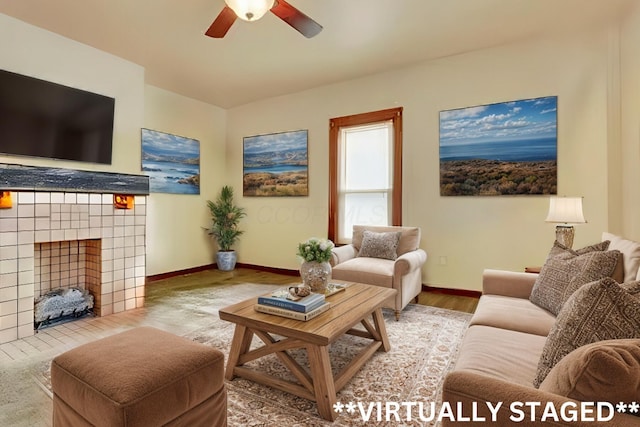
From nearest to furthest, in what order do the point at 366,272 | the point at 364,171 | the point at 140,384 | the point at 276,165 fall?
1. the point at 140,384
2. the point at 366,272
3. the point at 364,171
4. the point at 276,165

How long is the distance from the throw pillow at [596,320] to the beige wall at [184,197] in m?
4.70

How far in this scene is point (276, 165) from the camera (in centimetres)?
518

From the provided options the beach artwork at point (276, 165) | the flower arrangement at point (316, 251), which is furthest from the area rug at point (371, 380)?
the beach artwork at point (276, 165)

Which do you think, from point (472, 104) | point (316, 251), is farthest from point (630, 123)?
point (316, 251)

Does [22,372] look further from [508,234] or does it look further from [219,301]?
[508,234]

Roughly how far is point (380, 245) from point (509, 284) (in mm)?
1462

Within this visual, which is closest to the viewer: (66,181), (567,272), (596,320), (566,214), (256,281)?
(596,320)

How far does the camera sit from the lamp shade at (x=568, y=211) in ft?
8.93

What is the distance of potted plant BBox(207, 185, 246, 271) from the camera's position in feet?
17.4

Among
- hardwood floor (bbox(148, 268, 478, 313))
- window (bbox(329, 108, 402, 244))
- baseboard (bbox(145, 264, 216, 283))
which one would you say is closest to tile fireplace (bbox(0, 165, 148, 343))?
hardwood floor (bbox(148, 268, 478, 313))

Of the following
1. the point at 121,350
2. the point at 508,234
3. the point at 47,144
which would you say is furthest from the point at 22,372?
the point at 508,234

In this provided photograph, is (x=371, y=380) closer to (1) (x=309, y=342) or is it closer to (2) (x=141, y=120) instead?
(1) (x=309, y=342)

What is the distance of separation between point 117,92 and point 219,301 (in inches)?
104

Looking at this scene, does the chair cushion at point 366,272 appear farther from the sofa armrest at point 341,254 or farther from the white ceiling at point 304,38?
the white ceiling at point 304,38
